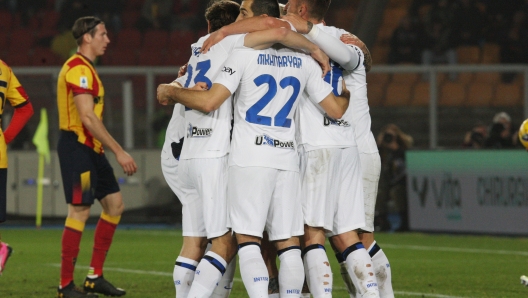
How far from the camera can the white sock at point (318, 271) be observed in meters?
5.73

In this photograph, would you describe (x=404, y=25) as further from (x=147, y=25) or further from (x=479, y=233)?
(x=479, y=233)

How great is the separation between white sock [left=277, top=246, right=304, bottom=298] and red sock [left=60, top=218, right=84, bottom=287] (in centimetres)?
249

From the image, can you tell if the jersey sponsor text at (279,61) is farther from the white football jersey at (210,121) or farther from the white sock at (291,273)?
the white sock at (291,273)

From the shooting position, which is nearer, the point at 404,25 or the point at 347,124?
the point at 347,124

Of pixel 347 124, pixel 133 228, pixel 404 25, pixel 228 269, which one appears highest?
pixel 404 25

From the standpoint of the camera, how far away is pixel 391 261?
10.3 metres

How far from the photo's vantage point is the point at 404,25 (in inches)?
827

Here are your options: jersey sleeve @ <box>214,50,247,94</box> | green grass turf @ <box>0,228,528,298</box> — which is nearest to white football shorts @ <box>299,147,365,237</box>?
jersey sleeve @ <box>214,50,247,94</box>

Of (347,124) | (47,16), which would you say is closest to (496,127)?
(347,124)

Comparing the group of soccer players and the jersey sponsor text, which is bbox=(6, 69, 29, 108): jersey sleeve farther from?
the jersey sponsor text

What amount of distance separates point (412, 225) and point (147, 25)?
10301mm

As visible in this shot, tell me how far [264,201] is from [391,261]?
5.05 m

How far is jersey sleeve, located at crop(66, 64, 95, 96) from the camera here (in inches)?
300

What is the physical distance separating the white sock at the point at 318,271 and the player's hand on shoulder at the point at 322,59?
108cm
